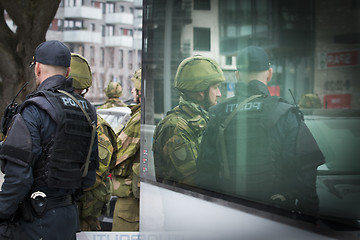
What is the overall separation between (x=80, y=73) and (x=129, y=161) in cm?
99

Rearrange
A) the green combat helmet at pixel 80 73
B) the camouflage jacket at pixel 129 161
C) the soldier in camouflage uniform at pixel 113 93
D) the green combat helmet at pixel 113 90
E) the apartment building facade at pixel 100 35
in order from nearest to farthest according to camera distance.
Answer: the green combat helmet at pixel 80 73
the camouflage jacket at pixel 129 161
the soldier in camouflage uniform at pixel 113 93
the green combat helmet at pixel 113 90
the apartment building facade at pixel 100 35

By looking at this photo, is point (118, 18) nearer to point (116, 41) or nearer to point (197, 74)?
point (116, 41)

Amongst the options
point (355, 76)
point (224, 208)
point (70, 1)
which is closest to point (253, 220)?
point (224, 208)

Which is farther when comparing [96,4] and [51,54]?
[96,4]

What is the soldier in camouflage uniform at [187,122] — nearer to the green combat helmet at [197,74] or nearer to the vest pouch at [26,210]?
the green combat helmet at [197,74]

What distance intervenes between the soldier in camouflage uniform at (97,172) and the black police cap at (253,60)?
226 centimetres

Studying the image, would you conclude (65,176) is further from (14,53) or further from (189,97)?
(14,53)

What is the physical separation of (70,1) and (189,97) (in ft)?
Result: 146

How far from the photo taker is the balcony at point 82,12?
44656 millimetres

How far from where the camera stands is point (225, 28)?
2879 mm

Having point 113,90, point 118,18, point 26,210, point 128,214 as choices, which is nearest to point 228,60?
point 26,210

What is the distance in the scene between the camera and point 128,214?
5.56 m

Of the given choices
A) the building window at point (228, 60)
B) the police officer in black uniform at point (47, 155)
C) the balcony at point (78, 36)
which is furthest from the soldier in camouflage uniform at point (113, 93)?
the balcony at point (78, 36)

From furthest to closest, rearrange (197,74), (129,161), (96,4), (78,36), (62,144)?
(96,4) → (78,36) → (129,161) → (62,144) → (197,74)
